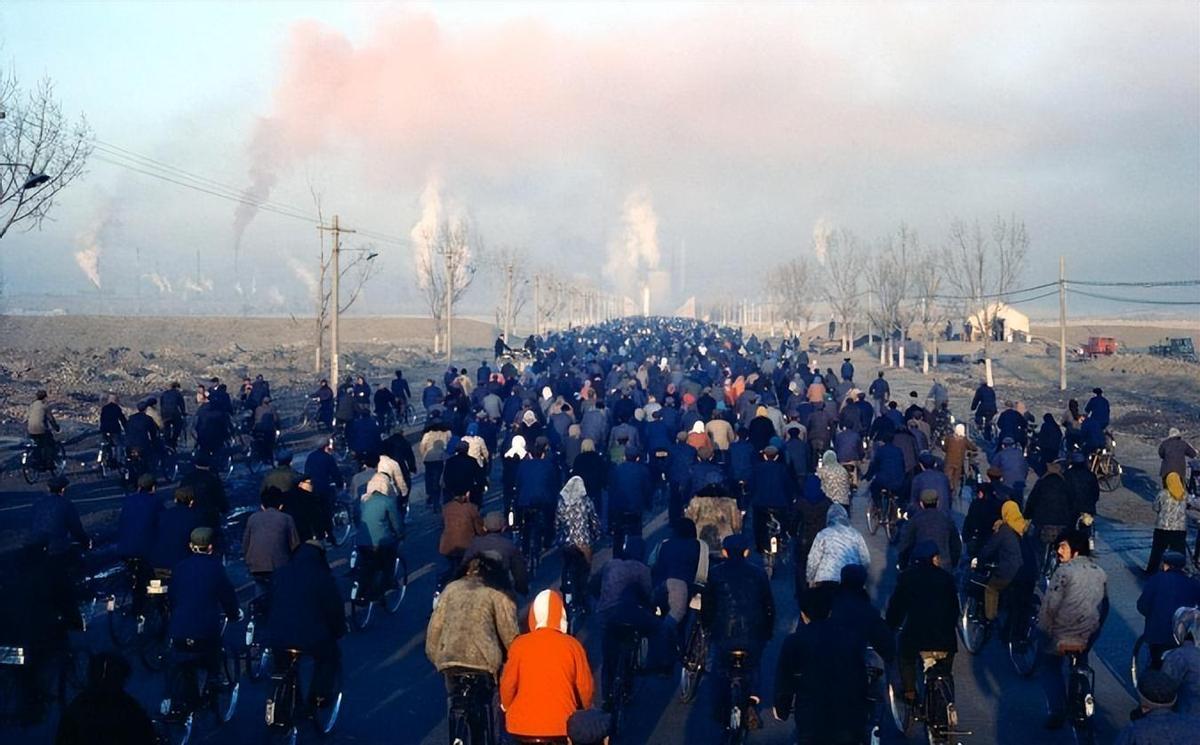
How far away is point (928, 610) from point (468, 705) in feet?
11.1

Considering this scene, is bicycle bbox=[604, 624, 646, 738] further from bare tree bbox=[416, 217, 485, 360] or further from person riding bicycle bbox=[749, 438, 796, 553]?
bare tree bbox=[416, 217, 485, 360]

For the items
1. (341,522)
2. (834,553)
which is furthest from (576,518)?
(341,522)

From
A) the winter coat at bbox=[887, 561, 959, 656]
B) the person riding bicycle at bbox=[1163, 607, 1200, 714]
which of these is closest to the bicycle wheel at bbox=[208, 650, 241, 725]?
the winter coat at bbox=[887, 561, 959, 656]

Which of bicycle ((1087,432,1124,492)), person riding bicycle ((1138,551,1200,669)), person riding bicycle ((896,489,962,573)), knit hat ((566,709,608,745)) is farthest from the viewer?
bicycle ((1087,432,1124,492))

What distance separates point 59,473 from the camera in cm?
2256

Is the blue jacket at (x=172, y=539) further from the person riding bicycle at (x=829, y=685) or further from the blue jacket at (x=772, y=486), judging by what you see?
the blue jacket at (x=772, y=486)

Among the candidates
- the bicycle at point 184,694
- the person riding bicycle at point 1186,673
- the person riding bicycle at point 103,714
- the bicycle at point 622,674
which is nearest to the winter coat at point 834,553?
the bicycle at point 622,674

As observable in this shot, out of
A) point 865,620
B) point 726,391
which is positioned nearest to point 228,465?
point 726,391

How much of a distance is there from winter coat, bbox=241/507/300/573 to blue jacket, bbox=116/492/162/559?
116cm

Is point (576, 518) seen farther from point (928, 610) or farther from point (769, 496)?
point (928, 610)

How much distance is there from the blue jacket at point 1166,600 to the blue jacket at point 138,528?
8.96m

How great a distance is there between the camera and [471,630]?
7316mm

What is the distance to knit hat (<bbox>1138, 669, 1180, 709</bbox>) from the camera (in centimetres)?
550

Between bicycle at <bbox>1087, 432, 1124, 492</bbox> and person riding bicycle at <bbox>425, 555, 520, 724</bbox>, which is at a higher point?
person riding bicycle at <bbox>425, 555, 520, 724</bbox>
